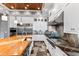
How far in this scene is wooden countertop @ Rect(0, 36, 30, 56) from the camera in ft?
7.65

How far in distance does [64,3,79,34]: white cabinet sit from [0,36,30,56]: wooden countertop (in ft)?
2.55

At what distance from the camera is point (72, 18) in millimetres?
2279

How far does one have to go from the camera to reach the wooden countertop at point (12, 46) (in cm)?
233

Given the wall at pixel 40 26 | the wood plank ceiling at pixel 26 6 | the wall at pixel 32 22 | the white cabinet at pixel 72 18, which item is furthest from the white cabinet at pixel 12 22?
the white cabinet at pixel 72 18

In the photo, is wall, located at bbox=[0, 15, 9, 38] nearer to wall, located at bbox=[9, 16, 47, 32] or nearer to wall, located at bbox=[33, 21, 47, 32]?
wall, located at bbox=[9, 16, 47, 32]

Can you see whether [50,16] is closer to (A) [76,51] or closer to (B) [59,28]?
(B) [59,28]

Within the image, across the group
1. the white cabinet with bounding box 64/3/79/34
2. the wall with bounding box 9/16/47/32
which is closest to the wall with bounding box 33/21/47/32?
the wall with bounding box 9/16/47/32

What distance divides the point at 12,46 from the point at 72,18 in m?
1.13

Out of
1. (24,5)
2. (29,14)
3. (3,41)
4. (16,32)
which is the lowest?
(3,41)

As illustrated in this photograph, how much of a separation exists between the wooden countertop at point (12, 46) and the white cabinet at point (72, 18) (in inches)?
30.6

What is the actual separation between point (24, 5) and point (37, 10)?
0.25m

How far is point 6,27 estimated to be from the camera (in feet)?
8.23

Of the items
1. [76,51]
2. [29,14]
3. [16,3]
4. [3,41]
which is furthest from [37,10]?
[76,51]

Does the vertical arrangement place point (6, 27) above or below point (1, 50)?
above
